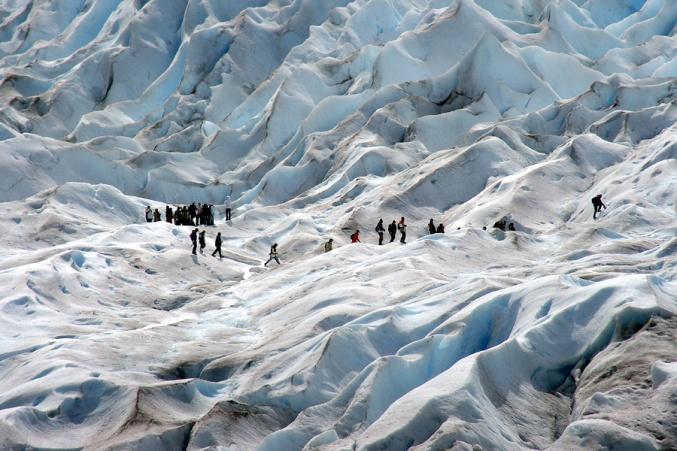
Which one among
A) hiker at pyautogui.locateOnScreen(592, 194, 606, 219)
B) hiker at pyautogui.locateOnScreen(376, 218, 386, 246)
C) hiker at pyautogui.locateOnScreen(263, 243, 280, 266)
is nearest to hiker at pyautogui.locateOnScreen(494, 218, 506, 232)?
hiker at pyautogui.locateOnScreen(592, 194, 606, 219)

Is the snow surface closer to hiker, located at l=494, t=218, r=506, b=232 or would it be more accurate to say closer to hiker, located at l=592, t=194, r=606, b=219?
hiker, located at l=592, t=194, r=606, b=219

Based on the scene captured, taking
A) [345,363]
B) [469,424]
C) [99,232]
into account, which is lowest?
[99,232]

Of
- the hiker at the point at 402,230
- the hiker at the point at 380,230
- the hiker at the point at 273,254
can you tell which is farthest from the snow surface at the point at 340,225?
the hiker at the point at 380,230

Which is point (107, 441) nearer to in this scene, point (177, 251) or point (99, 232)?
point (177, 251)

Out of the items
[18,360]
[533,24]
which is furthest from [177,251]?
[533,24]

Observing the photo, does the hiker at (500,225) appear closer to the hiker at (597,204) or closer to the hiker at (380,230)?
the hiker at (597,204)

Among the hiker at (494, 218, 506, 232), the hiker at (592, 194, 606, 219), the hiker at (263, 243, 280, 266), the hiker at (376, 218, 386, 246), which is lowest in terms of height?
the hiker at (263, 243, 280, 266)

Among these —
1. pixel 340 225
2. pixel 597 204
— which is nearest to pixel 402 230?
pixel 340 225

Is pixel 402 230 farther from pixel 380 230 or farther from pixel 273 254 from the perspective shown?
pixel 273 254
